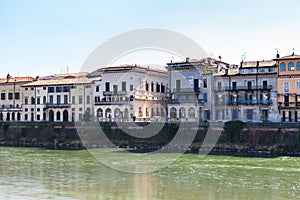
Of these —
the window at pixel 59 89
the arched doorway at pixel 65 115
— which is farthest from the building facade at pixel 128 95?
the window at pixel 59 89

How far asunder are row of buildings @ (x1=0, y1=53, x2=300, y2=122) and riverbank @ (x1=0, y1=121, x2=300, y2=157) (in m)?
5.54

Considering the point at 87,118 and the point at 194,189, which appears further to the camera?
the point at 87,118

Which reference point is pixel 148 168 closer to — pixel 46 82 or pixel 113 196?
pixel 113 196

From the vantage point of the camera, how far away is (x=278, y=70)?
49.2m

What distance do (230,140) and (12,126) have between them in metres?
27.9

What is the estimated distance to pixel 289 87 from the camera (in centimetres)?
4847

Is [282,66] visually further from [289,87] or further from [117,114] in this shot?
[117,114]

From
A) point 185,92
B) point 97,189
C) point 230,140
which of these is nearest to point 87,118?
point 185,92

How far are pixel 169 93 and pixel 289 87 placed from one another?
15.0m

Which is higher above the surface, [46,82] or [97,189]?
[46,82]

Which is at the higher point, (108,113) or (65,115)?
(108,113)

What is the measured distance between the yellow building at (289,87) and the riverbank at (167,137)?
260 inches

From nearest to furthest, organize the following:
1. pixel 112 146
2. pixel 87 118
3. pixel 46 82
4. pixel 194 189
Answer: pixel 194 189 → pixel 112 146 → pixel 87 118 → pixel 46 82

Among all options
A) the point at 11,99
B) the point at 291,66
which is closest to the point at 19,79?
the point at 11,99
